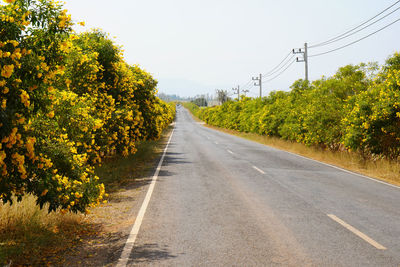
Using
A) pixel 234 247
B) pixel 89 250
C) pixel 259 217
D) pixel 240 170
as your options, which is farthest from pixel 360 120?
pixel 89 250

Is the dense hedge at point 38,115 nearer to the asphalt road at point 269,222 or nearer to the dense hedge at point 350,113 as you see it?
the asphalt road at point 269,222

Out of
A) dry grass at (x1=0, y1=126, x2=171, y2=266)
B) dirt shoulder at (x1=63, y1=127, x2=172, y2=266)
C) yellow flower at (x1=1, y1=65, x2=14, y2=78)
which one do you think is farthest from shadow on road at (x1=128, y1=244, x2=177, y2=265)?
yellow flower at (x1=1, y1=65, x2=14, y2=78)

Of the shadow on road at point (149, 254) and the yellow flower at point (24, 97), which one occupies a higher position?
the yellow flower at point (24, 97)

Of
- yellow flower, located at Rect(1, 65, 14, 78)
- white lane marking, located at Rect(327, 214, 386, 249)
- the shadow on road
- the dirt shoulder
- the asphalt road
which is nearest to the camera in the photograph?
yellow flower, located at Rect(1, 65, 14, 78)

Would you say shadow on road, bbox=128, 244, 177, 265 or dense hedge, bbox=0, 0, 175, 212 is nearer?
dense hedge, bbox=0, 0, 175, 212

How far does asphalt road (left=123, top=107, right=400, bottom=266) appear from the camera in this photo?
16.7 ft

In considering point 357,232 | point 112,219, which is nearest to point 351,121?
point 357,232

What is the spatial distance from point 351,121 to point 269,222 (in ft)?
32.4

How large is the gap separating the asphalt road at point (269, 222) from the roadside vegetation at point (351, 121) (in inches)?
115

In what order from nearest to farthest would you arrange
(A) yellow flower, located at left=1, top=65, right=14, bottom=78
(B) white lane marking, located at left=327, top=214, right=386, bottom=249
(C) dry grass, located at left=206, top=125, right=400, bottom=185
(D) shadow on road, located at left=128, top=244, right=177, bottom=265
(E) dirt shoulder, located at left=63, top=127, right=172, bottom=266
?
1. (A) yellow flower, located at left=1, top=65, right=14, bottom=78
2. (D) shadow on road, located at left=128, top=244, right=177, bottom=265
3. (E) dirt shoulder, located at left=63, top=127, right=172, bottom=266
4. (B) white lane marking, located at left=327, top=214, right=386, bottom=249
5. (C) dry grass, located at left=206, top=125, right=400, bottom=185

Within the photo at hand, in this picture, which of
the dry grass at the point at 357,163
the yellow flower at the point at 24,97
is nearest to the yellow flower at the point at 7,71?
the yellow flower at the point at 24,97

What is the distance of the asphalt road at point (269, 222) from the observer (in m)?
5.08

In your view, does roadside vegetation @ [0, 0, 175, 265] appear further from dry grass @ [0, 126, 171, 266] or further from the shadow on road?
the shadow on road

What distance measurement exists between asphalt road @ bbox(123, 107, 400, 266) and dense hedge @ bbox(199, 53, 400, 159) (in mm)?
2989
